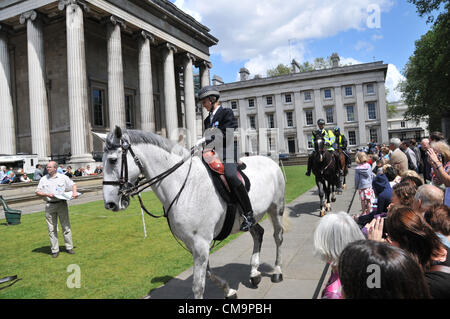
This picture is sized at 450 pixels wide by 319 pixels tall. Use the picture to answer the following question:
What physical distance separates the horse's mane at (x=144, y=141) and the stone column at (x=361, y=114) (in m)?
55.0

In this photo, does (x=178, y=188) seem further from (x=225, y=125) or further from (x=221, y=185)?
(x=225, y=125)

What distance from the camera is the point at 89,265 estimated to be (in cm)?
575

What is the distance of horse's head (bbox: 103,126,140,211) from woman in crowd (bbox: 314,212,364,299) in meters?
2.12

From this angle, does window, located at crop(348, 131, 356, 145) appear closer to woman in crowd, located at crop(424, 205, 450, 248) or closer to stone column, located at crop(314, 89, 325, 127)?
stone column, located at crop(314, 89, 325, 127)

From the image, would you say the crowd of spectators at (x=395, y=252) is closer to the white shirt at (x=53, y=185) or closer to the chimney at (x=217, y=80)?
the white shirt at (x=53, y=185)

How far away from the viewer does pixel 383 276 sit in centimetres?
134

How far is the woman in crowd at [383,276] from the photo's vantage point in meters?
1.34

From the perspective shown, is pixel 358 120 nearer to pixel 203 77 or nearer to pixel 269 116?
pixel 269 116

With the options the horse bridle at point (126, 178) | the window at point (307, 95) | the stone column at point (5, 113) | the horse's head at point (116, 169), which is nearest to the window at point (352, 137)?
the window at point (307, 95)

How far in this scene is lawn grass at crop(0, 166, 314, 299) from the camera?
181 inches

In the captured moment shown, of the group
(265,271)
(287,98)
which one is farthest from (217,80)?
(265,271)

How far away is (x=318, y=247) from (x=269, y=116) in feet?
190

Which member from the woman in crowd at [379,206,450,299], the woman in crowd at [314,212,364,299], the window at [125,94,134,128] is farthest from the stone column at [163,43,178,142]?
the woman in crowd at [379,206,450,299]

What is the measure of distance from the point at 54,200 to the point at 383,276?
23.0 feet
